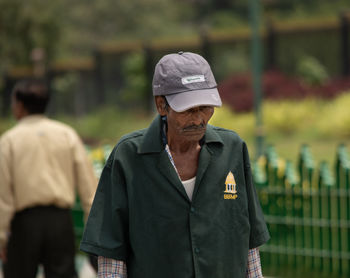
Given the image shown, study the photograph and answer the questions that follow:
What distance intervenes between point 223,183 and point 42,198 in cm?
220

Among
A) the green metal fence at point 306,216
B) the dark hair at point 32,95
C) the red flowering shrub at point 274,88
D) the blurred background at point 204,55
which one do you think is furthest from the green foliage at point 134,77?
the dark hair at point 32,95

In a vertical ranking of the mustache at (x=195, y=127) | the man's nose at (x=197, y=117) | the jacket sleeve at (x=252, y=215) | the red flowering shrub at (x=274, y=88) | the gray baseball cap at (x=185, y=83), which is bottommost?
Answer: the red flowering shrub at (x=274, y=88)

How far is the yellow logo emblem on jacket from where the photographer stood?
107 inches

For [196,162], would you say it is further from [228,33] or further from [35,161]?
[228,33]

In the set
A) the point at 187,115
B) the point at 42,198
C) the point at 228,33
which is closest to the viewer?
the point at 187,115

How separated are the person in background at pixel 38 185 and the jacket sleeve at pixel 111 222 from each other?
1961mm

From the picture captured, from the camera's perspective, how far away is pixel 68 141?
4789 millimetres

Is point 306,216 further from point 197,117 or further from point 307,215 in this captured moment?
point 197,117

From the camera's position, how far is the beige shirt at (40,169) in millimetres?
4629

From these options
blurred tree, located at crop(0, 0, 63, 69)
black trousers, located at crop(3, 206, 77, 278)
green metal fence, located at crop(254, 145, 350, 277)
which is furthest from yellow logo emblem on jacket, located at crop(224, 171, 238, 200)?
blurred tree, located at crop(0, 0, 63, 69)

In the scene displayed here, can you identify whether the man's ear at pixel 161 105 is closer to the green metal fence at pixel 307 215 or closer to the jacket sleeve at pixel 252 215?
the jacket sleeve at pixel 252 215

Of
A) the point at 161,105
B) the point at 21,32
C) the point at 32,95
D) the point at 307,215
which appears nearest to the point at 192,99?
the point at 161,105

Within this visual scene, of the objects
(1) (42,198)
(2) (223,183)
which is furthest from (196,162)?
(1) (42,198)

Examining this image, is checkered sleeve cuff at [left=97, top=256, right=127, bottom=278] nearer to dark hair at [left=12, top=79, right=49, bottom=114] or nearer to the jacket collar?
the jacket collar
